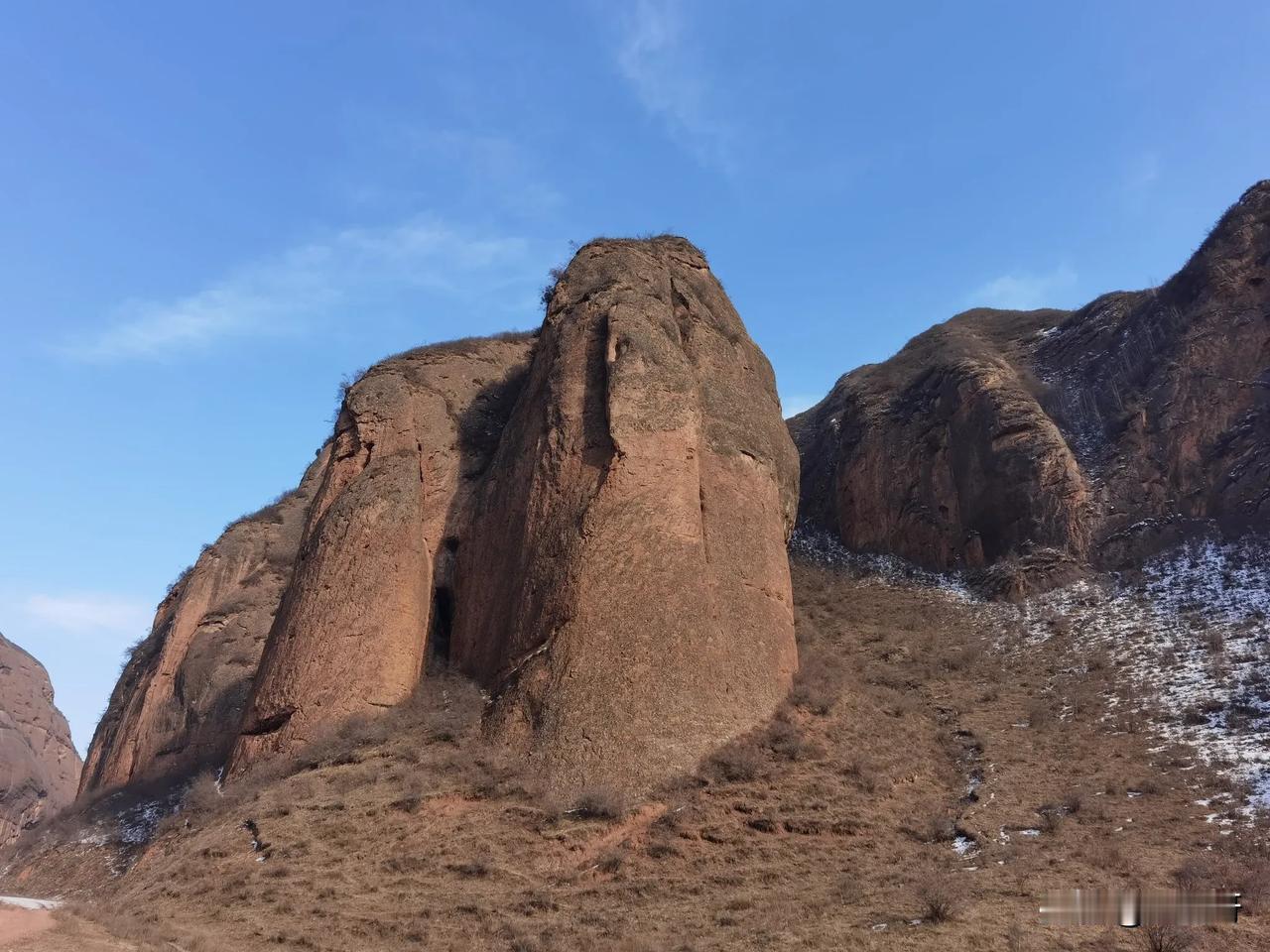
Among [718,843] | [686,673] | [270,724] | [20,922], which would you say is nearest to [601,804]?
[718,843]

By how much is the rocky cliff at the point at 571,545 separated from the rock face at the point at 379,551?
0.05 meters

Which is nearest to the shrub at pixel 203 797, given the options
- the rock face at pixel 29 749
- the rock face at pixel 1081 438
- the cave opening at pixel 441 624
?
the cave opening at pixel 441 624

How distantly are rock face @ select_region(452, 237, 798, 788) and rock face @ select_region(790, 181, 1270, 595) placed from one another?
10.1 meters

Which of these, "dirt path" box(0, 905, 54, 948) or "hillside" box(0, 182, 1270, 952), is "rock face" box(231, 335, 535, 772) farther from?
"dirt path" box(0, 905, 54, 948)

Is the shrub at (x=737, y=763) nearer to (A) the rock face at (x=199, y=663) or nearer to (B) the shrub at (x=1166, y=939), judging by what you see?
(B) the shrub at (x=1166, y=939)

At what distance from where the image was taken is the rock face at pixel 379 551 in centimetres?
1838

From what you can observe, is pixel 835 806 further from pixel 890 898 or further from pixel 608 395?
pixel 608 395

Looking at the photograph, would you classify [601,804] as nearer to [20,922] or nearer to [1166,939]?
[20,922]

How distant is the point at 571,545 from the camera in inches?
697

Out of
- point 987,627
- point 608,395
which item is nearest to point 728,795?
point 608,395

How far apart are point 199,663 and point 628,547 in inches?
711

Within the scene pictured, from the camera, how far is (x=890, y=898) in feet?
37.6

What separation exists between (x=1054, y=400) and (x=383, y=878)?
96.0 feet

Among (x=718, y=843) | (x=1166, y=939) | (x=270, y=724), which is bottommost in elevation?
(x=1166, y=939)
